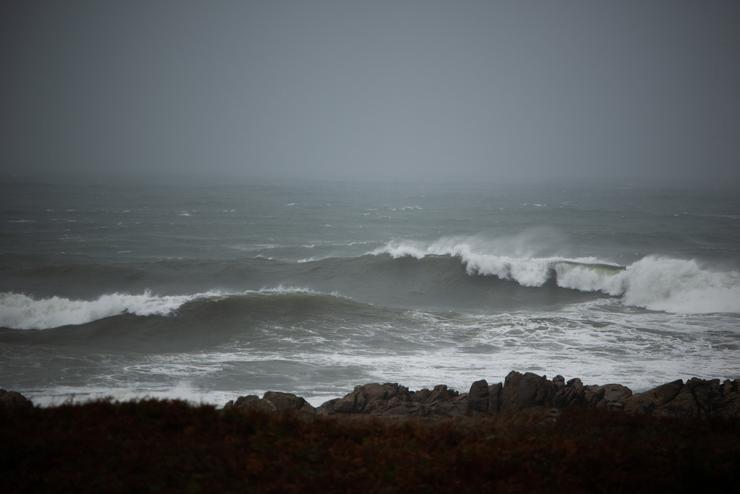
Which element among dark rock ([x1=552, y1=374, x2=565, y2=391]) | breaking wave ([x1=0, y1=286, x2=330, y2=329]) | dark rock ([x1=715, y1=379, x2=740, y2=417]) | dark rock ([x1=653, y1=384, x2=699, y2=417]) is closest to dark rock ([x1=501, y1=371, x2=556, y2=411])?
dark rock ([x1=552, y1=374, x2=565, y2=391])

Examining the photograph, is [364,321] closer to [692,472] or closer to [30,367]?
[30,367]

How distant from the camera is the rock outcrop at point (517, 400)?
11273 mm

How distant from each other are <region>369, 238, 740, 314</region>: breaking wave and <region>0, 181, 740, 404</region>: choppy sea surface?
0.11 meters

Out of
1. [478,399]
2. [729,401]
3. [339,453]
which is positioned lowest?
[478,399]

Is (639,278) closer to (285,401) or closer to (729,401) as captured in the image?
(729,401)

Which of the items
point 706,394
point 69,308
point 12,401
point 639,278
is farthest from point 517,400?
point 639,278

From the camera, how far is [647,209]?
237ft

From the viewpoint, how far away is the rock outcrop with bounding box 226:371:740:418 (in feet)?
37.0

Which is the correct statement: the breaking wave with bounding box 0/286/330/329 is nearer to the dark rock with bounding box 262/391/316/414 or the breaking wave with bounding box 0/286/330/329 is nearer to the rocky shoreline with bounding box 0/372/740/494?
the dark rock with bounding box 262/391/316/414

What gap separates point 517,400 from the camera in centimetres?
1158

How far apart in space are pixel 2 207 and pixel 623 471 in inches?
2559

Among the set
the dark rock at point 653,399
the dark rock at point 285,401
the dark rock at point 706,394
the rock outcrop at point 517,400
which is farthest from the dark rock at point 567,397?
the dark rock at point 285,401

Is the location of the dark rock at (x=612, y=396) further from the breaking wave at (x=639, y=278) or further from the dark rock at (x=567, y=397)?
the breaking wave at (x=639, y=278)

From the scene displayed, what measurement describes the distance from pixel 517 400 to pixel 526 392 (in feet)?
0.92
